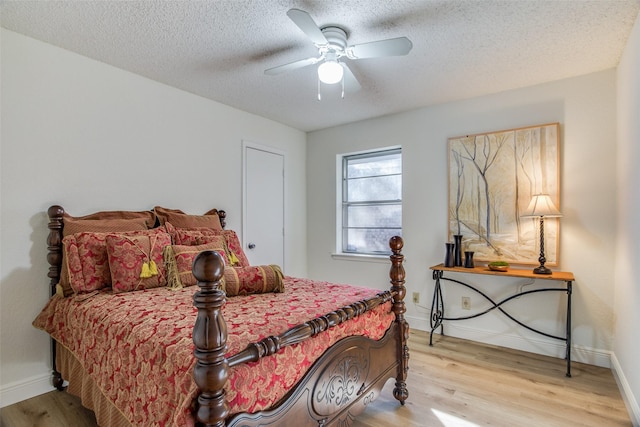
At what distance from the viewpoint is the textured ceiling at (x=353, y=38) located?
1.98 meters

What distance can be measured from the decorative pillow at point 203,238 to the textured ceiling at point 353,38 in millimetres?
1340

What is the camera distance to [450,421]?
2.02 metres

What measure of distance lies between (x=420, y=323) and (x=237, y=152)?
2.78m

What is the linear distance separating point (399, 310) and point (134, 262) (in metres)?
1.80

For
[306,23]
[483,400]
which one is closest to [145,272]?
[306,23]

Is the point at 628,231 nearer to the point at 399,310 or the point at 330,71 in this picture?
the point at 399,310

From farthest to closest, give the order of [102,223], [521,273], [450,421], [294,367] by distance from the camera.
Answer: [521,273] < [102,223] < [450,421] < [294,367]

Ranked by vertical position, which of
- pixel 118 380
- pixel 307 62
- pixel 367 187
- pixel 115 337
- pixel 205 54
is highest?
pixel 205 54

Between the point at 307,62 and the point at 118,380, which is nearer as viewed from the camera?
the point at 118,380

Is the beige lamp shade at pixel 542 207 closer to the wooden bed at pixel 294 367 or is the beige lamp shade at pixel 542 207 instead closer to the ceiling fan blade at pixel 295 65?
the wooden bed at pixel 294 367

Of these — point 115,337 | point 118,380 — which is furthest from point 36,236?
point 118,380

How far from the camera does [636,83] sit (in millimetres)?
2080

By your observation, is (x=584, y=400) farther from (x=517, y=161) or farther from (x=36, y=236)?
(x=36, y=236)

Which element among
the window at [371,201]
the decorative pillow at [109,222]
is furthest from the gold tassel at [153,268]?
the window at [371,201]
